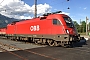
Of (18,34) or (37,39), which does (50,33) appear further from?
(18,34)

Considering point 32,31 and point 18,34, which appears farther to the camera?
point 18,34

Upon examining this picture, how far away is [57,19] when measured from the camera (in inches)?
708

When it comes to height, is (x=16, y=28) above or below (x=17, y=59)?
above

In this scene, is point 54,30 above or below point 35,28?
below

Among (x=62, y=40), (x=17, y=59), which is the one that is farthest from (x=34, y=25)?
(x=17, y=59)

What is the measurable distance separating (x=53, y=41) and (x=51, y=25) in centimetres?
187

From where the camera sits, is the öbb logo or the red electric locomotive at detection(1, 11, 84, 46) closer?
the red electric locomotive at detection(1, 11, 84, 46)

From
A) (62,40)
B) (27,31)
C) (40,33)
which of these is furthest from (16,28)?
(62,40)

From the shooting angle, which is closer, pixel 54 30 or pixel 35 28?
pixel 54 30

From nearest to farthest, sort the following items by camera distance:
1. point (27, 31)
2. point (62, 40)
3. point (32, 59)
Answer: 1. point (32, 59)
2. point (62, 40)
3. point (27, 31)

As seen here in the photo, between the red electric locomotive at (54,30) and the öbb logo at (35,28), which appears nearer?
the red electric locomotive at (54,30)

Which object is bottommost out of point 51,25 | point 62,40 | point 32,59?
point 32,59

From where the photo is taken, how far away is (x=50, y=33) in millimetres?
18578

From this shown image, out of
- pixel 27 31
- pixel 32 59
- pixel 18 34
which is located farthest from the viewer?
pixel 18 34
